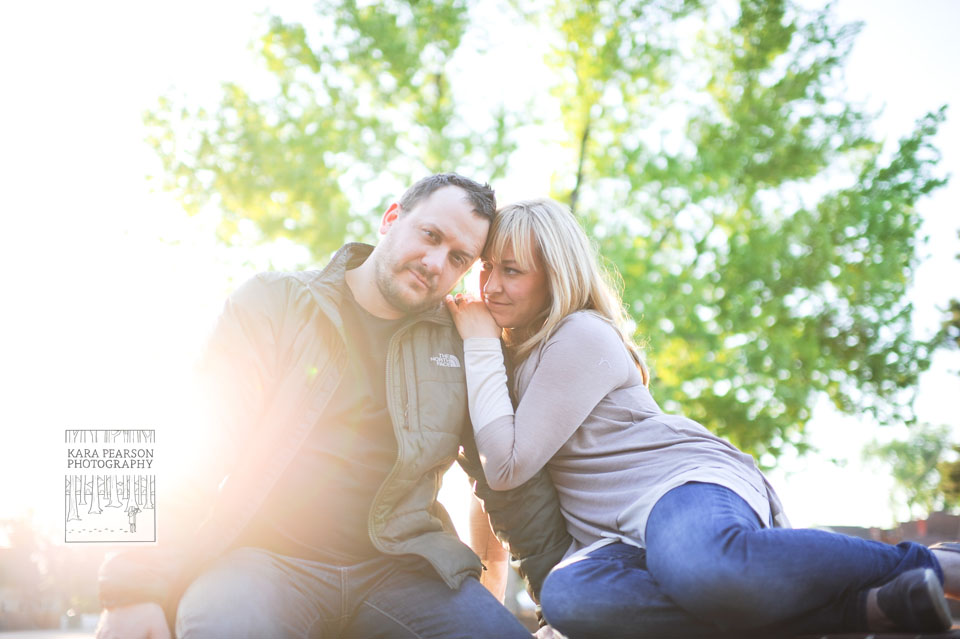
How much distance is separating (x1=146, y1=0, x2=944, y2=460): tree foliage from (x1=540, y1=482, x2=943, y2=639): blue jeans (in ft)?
21.7

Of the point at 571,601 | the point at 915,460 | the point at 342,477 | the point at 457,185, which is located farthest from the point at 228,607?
the point at 915,460

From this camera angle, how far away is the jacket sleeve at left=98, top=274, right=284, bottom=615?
211 cm

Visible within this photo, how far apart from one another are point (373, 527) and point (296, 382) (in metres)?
0.55

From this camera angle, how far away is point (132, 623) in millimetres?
2059

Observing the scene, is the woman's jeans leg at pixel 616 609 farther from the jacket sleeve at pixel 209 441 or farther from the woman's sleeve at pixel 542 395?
the jacket sleeve at pixel 209 441

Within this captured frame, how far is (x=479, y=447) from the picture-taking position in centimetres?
263

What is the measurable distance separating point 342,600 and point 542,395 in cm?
94

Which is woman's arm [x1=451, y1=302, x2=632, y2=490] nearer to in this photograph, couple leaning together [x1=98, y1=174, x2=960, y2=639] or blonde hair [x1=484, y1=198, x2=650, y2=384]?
couple leaning together [x1=98, y1=174, x2=960, y2=639]

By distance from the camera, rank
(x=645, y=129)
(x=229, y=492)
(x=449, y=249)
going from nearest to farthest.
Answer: (x=229, y=492)
(x=449, y=249)
(x=645, y=129)

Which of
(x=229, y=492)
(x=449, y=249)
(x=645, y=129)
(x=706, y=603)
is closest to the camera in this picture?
(x=706, y=603)

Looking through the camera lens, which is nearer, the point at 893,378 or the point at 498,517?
the point at 498,517

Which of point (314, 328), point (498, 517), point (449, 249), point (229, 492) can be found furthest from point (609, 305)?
point (229, 492)

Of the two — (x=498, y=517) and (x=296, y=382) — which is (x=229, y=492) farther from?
(x=498, y=517)

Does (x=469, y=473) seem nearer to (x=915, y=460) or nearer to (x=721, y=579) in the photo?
(x=721, y=579)
